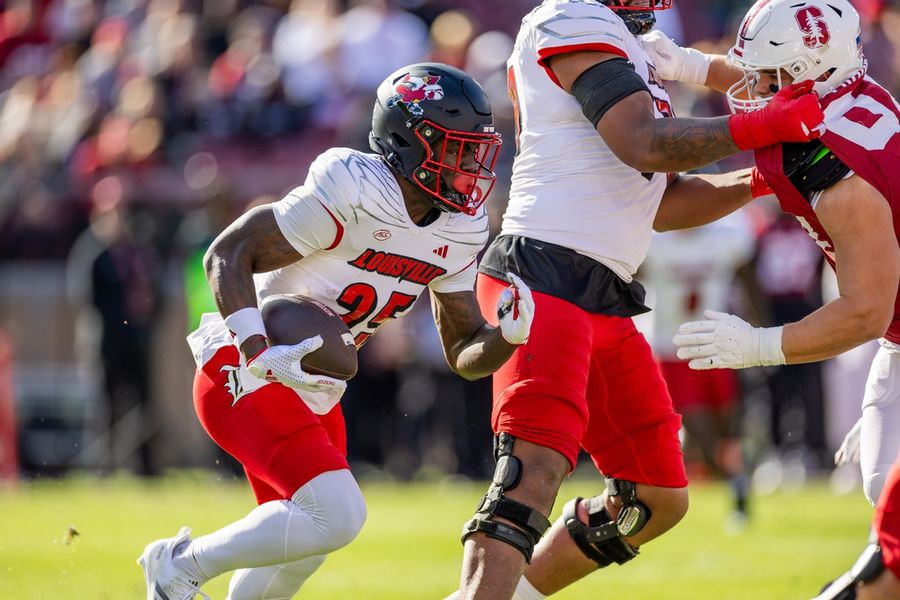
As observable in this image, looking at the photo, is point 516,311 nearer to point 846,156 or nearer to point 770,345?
point 770,345

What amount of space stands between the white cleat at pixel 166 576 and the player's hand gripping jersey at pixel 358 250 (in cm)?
56

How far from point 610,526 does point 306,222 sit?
141 centimetres

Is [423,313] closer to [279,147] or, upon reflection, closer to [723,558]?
[279,147]

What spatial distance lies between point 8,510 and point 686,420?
459cm

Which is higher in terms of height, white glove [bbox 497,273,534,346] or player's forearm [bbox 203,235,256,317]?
player's forearm [bbox 203,235,256,317]

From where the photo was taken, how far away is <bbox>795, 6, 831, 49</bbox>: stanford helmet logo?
156 inches

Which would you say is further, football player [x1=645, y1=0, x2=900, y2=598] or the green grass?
the green grass

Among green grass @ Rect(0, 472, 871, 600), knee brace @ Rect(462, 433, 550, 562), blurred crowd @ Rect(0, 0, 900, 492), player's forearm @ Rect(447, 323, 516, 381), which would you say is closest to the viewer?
knee brace @ Rect(462, 433, 550, 562)

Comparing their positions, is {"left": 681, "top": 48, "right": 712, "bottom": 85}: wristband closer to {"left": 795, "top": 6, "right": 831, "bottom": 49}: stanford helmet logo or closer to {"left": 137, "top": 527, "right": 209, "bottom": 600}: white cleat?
{"left": 795, "top": 6, "right": 831, "bottom": 49}: stanford helmet logo

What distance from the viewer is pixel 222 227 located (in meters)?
10.9

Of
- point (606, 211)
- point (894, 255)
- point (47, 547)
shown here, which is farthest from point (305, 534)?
point (47, 547)

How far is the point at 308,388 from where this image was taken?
13.4 feet

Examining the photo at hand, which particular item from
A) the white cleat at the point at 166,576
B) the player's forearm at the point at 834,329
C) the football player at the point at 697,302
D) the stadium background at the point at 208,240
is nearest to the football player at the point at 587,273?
the player's forearm at the point at 834,329

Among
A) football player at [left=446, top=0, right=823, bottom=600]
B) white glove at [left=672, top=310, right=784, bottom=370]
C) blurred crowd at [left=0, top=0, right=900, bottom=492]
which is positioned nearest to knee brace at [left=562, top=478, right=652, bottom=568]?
football player at [left=446, top=0, right=823, bottom=600]
